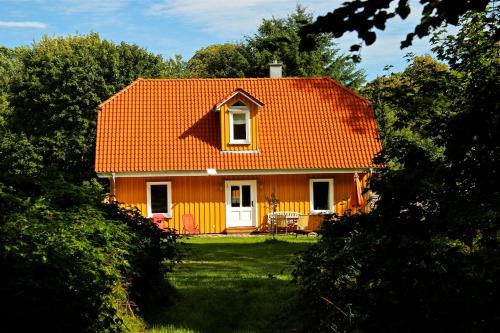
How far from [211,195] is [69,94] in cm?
1784

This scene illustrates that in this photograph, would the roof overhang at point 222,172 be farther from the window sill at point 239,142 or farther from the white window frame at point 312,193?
the window sill at point 239,142

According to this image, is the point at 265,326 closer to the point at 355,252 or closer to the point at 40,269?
the point at 355,252

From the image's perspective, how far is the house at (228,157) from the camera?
28.4 m

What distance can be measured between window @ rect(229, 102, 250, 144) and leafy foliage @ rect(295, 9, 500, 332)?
2067cm

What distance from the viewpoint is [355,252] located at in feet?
23.5

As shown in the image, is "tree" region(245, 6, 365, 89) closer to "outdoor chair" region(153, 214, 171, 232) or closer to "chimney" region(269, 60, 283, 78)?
"chimney" region(269, 60, 283, 78)

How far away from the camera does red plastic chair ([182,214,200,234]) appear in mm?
28281

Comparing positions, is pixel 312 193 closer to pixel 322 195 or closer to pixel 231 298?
pixel 322 195

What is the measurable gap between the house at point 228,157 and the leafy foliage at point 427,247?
20.0m

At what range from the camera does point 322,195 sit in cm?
2939

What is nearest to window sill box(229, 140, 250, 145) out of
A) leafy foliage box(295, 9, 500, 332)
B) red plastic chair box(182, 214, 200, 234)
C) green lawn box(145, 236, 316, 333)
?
red plastic chair box(182, 214, 200, 234)

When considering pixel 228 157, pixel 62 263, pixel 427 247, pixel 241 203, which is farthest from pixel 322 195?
pixel 427 247

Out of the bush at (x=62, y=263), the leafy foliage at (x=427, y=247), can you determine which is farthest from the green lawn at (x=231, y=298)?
the leafy foliage at (x=427, y=247)

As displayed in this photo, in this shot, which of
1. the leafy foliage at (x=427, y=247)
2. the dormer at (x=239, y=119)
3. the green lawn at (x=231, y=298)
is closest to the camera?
the leafy foliage at (x=427, y=247)
